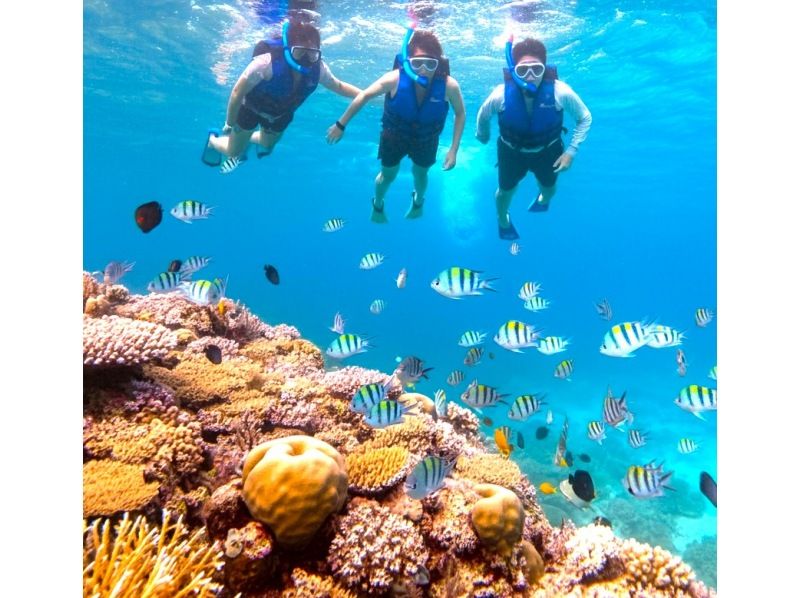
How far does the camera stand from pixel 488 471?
5207 mm

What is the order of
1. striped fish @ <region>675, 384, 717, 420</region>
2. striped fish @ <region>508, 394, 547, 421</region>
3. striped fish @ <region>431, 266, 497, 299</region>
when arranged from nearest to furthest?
striped fish @ <region>431, 266, 497, 299</region> → striped fish @ <region>675, 384, 717, 420</region> → striped fish @ <region>508, 394, 547, 421</region>

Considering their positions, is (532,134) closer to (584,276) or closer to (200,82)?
(200,82)

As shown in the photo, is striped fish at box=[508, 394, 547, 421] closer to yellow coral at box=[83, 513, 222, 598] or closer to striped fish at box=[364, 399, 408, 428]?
striped fish at box=[364, 399, 408, 428]

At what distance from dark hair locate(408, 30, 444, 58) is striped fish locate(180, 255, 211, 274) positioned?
182 inches

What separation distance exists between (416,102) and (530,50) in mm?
1993

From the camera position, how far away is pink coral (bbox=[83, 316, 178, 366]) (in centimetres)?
439

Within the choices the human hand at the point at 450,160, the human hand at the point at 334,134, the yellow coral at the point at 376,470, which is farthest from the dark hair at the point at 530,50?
the yellow coral at the point at 376,470

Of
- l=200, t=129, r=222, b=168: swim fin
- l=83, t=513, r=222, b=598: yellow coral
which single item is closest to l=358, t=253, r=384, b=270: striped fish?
l=200, t=129, r=222, b=168: swim fin

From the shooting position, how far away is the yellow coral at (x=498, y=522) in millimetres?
3787

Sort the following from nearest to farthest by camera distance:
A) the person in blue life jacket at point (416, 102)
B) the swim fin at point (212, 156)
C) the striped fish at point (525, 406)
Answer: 1. the striped fish at point (525, 406)
2. the person in blue life jacket at point (416, 102)
3. the swim fin at point (212, 156)

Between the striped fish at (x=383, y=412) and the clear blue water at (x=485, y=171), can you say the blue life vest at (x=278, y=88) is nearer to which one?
the clear blue water at (x=485, y=171)

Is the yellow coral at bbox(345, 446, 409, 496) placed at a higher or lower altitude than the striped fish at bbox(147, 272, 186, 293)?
lower

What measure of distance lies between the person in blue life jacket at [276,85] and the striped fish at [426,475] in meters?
6.77
